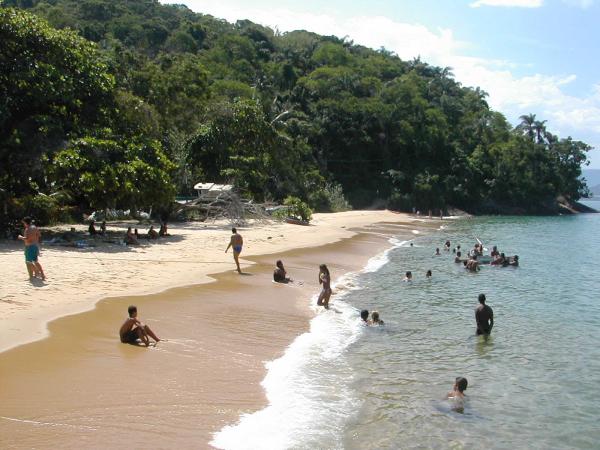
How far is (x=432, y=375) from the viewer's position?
10.8m

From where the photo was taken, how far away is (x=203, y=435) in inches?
287

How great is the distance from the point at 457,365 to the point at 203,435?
612 cm

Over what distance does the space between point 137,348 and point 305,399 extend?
330 cm

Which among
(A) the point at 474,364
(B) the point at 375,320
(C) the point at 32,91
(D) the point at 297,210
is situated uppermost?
(C) the point at 32,91

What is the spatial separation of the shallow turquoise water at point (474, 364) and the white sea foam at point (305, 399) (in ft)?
0.57

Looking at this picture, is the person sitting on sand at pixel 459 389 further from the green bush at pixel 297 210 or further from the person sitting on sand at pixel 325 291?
the green bush at pixel 297 210

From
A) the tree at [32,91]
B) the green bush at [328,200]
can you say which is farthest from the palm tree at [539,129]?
the tree at [32,91]

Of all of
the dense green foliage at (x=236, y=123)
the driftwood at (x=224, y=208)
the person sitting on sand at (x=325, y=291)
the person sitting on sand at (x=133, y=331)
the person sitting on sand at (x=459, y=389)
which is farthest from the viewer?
the driftwood at (x=224, y=208)

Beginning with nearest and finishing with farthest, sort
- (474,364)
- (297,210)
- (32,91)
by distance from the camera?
(474,364) < (32,91) < (297,210)

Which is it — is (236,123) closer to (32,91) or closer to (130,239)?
(32,91)

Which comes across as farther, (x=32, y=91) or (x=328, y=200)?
(x=328, y=200)

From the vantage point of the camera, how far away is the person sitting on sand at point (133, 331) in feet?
34.6

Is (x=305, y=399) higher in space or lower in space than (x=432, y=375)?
higher

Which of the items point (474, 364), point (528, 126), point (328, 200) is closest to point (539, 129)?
point (528, 126)
